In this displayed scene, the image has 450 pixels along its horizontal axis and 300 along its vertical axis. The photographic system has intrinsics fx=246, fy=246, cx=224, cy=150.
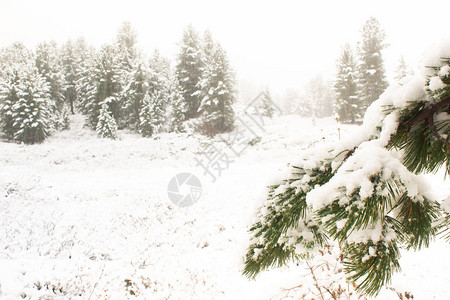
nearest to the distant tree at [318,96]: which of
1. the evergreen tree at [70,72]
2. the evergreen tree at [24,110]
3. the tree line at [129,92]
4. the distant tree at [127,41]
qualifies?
the tree line at [129,92]

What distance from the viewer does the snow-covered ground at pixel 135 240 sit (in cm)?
466

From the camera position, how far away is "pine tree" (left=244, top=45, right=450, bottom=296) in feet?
1.93

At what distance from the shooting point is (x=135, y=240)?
8.14 m

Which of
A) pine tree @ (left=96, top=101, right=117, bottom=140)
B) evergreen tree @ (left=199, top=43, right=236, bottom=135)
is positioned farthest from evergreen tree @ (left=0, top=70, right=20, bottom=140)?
evergreen tree @ (left=199, top=43, right=236, bottom=135)

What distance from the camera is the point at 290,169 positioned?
885 millimetres

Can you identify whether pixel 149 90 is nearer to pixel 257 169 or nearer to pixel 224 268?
pixel 257 169

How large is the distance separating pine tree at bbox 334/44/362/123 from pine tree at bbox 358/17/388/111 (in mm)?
1099

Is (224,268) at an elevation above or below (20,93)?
below

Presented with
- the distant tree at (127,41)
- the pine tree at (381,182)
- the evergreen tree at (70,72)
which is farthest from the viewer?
the evergreen tree at (70,72)

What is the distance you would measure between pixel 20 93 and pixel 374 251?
37058 mm

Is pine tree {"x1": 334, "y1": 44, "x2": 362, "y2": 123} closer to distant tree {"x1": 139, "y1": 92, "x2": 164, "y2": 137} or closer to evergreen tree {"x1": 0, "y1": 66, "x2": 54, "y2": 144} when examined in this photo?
distant tree {"x1": 139, "y1": 92, "x2": 164, "y2": 137}

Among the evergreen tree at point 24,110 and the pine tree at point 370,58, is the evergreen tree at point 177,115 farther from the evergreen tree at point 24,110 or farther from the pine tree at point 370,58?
the pine tree at point 370,58

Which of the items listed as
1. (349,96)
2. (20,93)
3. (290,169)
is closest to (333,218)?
(290,169)

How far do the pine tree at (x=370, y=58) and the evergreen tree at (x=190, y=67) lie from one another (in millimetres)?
20269
